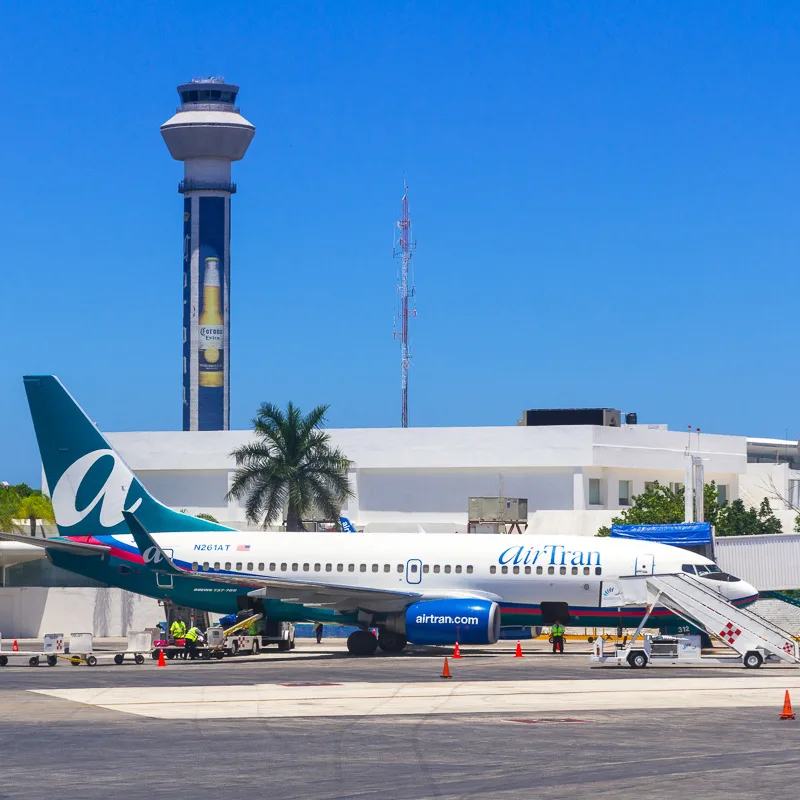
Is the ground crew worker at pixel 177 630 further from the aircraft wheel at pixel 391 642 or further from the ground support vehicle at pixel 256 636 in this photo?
the aircraft wheel at pixel 391 642

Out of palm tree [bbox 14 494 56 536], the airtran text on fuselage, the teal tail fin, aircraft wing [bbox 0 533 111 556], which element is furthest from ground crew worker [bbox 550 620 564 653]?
palm tree [bbox 14 494 56 536]

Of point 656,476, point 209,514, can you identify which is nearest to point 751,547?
point 656,476

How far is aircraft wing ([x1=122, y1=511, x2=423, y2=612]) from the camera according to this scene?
45812 millimetres

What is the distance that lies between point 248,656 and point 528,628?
9.50 meters

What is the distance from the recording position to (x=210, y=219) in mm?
166375

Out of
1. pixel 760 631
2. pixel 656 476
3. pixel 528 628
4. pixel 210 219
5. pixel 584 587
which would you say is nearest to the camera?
pixel 760 631

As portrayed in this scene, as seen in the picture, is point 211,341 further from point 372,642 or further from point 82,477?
point 372,642

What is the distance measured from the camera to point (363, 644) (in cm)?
4744

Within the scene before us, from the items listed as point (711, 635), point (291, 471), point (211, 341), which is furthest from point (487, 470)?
point (211, 341)

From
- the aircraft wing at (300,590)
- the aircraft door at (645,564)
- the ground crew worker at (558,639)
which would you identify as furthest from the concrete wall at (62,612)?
the aircraft door at (645,564)

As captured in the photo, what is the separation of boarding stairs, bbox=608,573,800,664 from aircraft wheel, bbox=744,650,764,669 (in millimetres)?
142

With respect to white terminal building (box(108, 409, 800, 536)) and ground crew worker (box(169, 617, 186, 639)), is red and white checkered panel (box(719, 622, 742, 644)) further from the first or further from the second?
white terminal building (box(108, 409, 800, 536))

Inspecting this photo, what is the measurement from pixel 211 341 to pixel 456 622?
411 ft

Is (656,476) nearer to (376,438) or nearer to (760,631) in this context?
(376,438)
